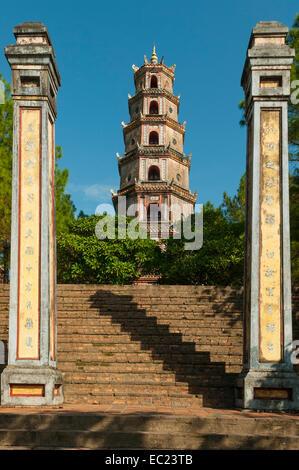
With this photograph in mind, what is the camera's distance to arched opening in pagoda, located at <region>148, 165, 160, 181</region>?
2886cm

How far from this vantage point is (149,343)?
9945 mm

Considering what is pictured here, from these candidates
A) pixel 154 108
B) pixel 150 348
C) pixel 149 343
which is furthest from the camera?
pixel 154 108

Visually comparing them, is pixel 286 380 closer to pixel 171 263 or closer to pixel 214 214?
pixel 171 263

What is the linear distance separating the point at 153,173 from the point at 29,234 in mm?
21879

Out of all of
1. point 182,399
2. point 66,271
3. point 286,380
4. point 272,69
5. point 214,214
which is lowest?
point 182,399

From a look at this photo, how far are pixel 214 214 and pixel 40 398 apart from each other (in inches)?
545

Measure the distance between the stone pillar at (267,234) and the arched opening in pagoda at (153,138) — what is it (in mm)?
20872

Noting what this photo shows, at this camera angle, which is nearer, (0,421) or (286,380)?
(0,421)

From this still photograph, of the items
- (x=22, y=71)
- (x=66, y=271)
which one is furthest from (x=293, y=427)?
(x=66, y=271)

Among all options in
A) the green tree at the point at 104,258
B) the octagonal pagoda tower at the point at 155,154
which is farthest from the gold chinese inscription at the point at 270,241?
the octagonal pagoda tower at the point at 155,154

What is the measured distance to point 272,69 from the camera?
8031mm

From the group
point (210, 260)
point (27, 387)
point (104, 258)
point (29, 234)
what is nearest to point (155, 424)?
point (27, 387)

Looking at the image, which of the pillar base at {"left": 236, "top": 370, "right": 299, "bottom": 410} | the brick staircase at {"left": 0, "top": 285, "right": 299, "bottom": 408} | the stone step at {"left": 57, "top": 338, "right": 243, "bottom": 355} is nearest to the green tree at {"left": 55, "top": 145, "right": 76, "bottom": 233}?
the brick staircase at {"left": 0, "top": 285, "right": 299, "bottom": 408}

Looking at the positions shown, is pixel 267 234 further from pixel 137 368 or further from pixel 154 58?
pixel 154 58
